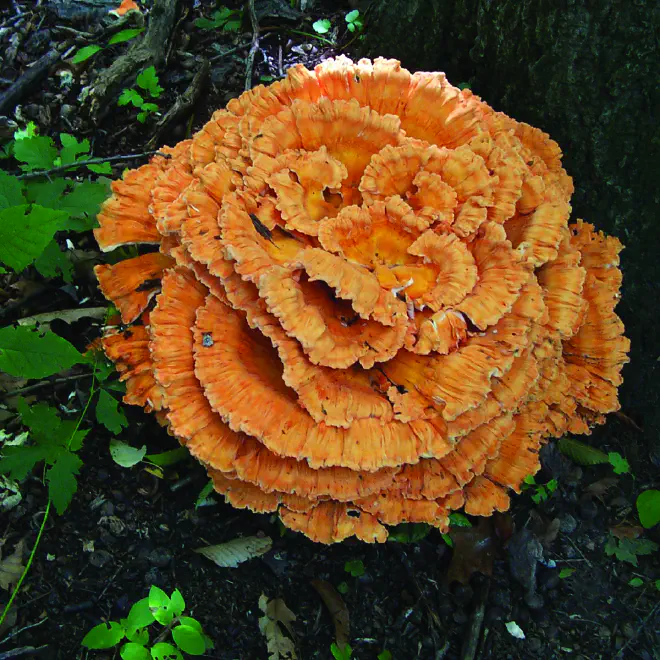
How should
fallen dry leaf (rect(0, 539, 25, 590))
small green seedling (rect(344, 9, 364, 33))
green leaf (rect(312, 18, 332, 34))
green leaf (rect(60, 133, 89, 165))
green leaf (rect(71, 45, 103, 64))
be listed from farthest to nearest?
1. green leaf (rect(312, 18, 332, 34))
2. small green seedling (rect(344, 9, 364, 33))
3. green leaf (rect(71, 45, 103, 64))
4. green leaf (rect(60, 133, 89, 165))
5. fallen dry leaf (rect(0, 539, 25, 590))

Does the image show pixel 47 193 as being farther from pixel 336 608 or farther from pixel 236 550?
pixel 336 608

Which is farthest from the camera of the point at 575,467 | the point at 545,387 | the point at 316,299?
the point at 575,467

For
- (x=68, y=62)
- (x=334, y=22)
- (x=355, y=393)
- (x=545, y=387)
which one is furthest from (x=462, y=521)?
(x=68, y=62)

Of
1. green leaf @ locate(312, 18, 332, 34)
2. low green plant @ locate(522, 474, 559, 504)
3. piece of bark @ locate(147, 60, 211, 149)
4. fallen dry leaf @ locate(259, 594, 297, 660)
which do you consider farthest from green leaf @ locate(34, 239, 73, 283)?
green leaf @ locate(312, 18, 332, 34)

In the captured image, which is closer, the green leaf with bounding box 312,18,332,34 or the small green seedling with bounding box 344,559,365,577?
the small green seedling with bounding box 344,559,365,577

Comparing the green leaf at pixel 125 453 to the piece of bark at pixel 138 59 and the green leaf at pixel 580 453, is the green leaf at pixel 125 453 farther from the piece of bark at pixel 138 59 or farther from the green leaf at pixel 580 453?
the piece of bark at pixel 138 59

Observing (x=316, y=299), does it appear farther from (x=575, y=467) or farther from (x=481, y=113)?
(x=575, y=467)

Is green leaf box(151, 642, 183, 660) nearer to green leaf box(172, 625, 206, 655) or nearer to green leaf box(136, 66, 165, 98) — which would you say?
green leaf box(172, 625, 206, 655)

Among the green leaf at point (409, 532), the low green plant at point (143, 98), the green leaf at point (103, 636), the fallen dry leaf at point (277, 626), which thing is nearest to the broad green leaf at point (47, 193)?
the low green plant at point (143, 98)
